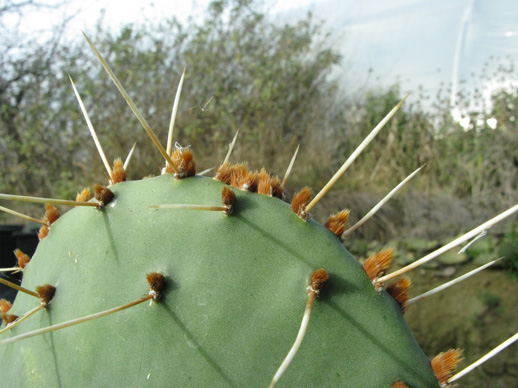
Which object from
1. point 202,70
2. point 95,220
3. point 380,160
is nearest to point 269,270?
point 95,220

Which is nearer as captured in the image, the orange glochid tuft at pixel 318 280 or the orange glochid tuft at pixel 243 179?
the orange glochid tuft at pixel 318 280

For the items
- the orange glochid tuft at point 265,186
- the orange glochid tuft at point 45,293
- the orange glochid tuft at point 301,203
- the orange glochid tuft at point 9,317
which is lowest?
the orange glochid tuft at point 9,317

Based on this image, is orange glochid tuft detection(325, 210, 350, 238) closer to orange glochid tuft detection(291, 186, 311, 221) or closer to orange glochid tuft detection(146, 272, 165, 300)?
orange glochid tuft detection(291, 186, 311, 221)

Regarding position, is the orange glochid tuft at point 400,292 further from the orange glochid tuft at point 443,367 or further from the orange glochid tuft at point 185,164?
the orange glochid tuft at point 185,164

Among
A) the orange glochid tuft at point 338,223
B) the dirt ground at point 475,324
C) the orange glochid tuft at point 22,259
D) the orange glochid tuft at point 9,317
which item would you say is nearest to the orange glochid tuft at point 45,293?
the orange glochid tuft at point 9,317

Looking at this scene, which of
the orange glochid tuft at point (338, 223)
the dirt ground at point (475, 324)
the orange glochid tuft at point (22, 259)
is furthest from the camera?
the dirt ground at point (475, 324)

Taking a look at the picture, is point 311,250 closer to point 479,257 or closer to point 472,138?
point 479,257

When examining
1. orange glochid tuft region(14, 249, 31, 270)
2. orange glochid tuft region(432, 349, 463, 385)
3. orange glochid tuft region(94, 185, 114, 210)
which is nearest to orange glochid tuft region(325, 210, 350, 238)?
orange glochid tuft region(432, 349, 463, 385)
